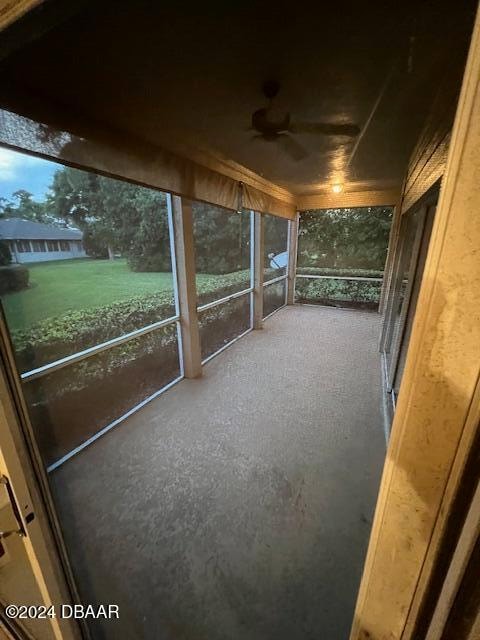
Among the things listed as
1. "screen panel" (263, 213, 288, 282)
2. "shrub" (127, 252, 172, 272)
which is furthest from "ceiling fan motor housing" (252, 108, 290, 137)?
"screen panel" (263, 213, 288, 282)

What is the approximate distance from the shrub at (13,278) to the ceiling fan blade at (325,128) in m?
2.02

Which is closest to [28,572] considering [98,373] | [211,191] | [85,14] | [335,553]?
[335,553]

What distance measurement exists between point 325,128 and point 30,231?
217cm

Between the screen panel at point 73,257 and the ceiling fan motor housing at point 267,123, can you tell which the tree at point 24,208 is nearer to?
the screen panel at point 73,257

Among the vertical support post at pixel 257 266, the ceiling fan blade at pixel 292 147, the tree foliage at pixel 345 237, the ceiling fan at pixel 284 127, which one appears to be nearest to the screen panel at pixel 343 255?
the tree foliage at pixel 345 237

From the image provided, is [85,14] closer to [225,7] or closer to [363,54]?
[225,7]

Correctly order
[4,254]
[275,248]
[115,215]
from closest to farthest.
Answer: [4,254], [115,215], [275,248]

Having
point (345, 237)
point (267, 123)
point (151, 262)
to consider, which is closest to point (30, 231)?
point (151, 262)

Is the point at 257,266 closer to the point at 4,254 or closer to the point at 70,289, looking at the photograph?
the point at 70,289

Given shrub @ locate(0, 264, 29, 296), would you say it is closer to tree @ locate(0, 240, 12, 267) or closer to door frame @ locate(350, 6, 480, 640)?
tree @ locate(0, 240, 12, 267)

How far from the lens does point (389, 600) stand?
45 centimetres

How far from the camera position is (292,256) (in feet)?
19.9

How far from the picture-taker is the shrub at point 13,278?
57.9 inches

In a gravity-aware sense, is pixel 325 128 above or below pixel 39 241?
above
